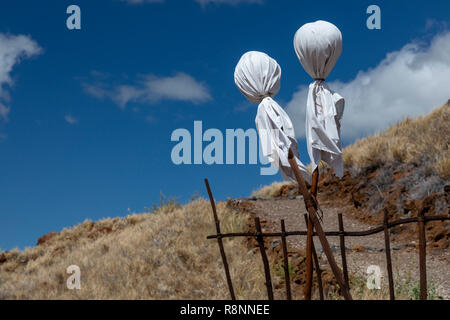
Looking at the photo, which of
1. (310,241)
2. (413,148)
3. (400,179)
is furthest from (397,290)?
(413,148)

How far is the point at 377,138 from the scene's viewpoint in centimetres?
1175

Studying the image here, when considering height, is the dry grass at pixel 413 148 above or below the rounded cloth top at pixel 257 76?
above

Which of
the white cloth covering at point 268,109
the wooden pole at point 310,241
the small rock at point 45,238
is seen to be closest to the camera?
the wooden pole at point 310,241

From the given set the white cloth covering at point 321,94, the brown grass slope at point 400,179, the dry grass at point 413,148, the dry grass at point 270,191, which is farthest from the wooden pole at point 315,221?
the dry grass at point 270,191

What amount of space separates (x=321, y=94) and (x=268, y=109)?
373mm

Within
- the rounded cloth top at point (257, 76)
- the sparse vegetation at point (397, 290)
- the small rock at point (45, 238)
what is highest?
the small rock at point (45, 238)

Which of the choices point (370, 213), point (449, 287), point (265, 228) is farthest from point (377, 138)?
point (449, 287)

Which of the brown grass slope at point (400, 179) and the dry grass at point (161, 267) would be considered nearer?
the dry grass at point (161, 267)

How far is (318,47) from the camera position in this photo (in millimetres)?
3037

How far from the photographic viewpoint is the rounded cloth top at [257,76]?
10.6 ft

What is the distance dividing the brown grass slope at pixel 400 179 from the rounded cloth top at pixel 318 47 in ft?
16.9

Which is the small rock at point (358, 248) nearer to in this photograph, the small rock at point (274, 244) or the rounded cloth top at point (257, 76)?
the small rock at point (274, 244)

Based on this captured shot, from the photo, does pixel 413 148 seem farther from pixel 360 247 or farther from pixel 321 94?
pixel 321 94
